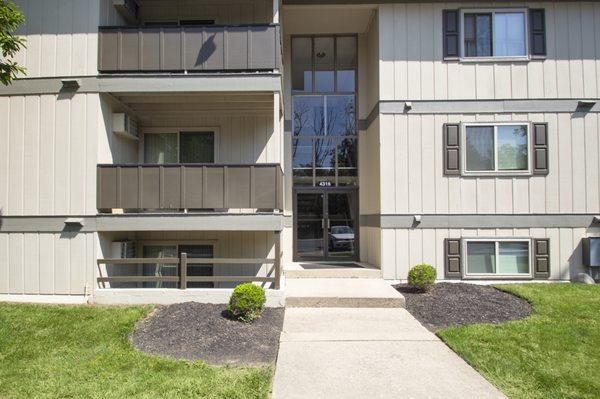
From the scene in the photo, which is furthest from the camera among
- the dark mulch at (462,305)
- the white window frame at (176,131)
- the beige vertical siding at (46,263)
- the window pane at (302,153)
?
the window pane at (302,153)

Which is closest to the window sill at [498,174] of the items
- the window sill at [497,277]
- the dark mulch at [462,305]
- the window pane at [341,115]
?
the window sill at [497,277]

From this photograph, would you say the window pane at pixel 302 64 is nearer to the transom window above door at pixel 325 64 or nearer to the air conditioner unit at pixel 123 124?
the transom window above door at pixel 325 64

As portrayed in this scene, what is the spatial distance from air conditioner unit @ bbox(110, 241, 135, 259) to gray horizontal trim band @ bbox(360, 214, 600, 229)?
6.14 meters

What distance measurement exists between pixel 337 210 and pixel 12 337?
27.0 ft

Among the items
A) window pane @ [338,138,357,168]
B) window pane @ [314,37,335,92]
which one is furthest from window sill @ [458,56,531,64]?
window pane @ [314,37,335,92]

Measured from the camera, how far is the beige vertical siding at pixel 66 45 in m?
8.92

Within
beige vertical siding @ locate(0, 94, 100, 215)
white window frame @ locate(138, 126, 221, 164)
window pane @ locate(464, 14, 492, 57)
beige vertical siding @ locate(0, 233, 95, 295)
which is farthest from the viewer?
white window frame @ locate(138, 126, 221, 164)

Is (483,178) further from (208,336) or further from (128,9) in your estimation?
(128,9)

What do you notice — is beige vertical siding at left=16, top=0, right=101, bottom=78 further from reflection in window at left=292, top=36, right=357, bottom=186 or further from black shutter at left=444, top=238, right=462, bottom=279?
black shutter at left=444, top=238, right=462, bottom=279

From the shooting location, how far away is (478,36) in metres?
10.5

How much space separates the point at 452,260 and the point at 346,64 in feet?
21.1

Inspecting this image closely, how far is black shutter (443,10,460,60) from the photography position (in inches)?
412

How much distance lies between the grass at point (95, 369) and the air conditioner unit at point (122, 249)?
2330mm

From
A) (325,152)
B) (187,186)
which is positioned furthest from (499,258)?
(187,186)
